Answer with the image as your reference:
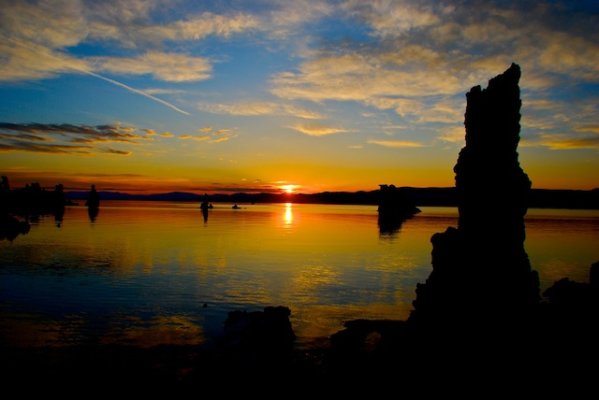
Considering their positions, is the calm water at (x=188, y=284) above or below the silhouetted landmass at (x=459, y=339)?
below

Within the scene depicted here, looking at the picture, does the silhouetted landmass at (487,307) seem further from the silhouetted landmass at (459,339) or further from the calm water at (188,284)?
the calm water at (188,284)

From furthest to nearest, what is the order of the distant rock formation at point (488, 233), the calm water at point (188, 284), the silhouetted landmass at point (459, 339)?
the calm water at point (188, 284), the distant rock formation at point (488, 233), the silhouetted landmass at point (459, 339)

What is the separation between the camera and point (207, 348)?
77.4ft

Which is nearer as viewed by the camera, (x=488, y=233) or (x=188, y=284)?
(x=488, y=233)

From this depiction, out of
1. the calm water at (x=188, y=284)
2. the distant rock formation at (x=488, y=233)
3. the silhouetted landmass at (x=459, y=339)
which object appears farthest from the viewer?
the calm water at (x=188, y=284)

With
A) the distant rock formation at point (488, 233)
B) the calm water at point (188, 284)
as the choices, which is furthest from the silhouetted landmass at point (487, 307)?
the calm water at point (188, 284)

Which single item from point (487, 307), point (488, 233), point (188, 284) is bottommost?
point (188, 284)

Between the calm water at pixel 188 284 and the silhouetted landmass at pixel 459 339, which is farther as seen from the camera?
the calm water at pixel 188 284

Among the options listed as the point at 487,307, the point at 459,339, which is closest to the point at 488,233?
the point at 487,307

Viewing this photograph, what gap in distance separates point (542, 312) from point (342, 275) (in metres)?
26.2

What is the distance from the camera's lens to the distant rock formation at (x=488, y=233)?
23359 mm

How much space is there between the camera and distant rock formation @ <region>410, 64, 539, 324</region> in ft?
76.6

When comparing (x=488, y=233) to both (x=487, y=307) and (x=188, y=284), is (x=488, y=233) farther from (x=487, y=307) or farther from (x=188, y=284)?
(x=188, y=284)

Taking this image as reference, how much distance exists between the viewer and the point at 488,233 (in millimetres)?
24453
